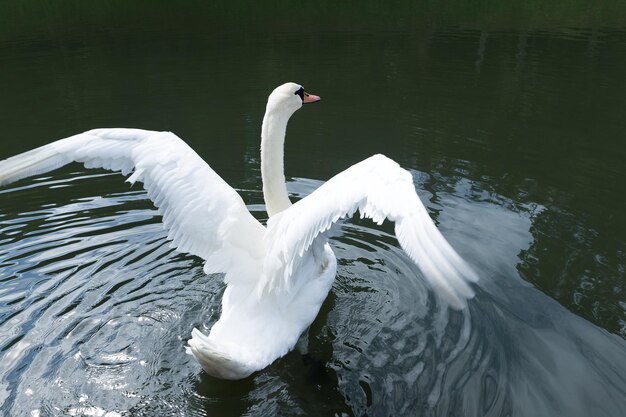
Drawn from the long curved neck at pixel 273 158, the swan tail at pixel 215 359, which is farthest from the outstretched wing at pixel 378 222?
the long curved neck at pixel 273 158

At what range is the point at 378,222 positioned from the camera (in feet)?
10.9

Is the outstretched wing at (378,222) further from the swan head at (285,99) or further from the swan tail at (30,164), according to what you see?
the swan tail at (30,164)

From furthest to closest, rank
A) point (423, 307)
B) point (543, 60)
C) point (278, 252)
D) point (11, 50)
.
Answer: point (11, 50) < point (543, 60) < point (423, 307) < point (278, 252)

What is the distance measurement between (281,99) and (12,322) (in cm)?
295

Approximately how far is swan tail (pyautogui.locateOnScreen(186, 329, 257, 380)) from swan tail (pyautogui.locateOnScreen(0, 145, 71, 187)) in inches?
70.1

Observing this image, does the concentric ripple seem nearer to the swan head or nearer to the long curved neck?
the long curved neck

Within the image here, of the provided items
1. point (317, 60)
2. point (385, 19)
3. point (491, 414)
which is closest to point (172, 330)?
point (491, 414)

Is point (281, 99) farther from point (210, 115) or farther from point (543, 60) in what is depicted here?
point (543, 60)

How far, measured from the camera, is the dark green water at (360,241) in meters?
4.38

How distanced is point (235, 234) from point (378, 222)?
160 cm

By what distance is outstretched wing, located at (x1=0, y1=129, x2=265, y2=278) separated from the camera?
461 centimetres

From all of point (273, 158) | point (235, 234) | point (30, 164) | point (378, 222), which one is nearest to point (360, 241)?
point (273, 158)

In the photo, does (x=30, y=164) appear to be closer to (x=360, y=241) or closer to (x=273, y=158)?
(x=273, y=158)

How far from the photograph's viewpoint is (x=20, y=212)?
7.28m
